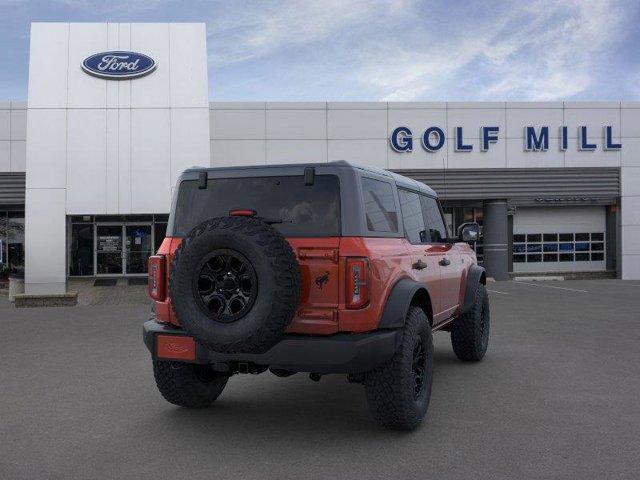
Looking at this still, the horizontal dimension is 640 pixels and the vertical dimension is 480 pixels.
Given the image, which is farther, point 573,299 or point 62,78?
point 62,78

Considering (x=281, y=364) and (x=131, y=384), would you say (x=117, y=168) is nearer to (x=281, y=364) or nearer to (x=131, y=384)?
(x=131, y=384)

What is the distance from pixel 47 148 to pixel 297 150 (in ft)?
29.5

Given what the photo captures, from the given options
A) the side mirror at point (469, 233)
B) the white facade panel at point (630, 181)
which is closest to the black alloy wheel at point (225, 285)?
the side mirror at point (469, 233)

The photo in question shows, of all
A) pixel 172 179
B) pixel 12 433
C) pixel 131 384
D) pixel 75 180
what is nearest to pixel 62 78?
pixel 75 180

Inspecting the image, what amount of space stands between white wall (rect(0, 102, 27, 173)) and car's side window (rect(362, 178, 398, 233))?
71.0 feet

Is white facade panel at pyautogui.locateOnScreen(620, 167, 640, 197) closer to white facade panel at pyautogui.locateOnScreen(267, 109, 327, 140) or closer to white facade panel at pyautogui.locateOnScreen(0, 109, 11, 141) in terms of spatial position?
white facade panel at pyautogui.locateOnScreen(267, 109, 327, 140)

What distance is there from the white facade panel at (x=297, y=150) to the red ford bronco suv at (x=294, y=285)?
62.9 ft

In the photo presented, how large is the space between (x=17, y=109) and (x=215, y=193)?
Result: 21.6 meters

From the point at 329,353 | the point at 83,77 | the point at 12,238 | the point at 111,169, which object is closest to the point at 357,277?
the point at 329,353

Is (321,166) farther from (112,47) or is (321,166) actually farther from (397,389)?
(112,47)

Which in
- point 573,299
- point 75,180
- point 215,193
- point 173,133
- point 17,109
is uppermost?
point 17,109

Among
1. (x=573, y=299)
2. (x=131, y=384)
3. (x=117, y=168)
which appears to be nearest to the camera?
(x=131, y=384)

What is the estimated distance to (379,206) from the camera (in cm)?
488

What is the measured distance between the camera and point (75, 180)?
19.4 metres
